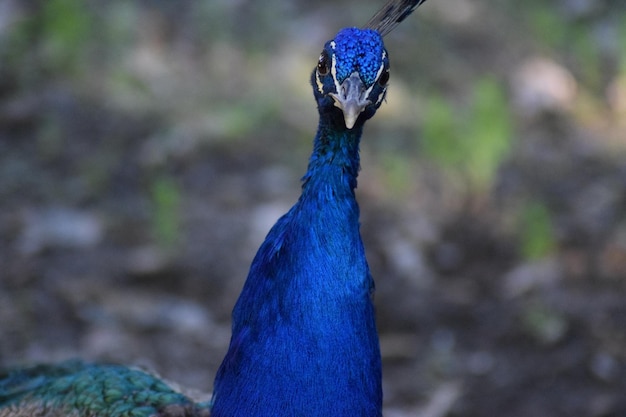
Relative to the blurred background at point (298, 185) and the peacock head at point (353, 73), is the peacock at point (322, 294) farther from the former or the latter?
the blurred background at point (298, 185)

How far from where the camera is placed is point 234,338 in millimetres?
1884

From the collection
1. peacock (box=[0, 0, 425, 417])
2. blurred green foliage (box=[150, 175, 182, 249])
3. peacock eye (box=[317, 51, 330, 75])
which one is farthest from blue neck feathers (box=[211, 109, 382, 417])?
blurred green foliage (box=[150, 175, 182, 249])

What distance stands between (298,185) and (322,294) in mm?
1899

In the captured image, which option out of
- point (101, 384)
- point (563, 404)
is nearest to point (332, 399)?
point (101, 384)

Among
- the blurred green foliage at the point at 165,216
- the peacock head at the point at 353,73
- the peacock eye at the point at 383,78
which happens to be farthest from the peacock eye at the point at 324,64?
the blurred green foliage at the point at 165,216

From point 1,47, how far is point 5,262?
1257mm

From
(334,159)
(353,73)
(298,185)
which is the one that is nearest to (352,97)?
(353,73)

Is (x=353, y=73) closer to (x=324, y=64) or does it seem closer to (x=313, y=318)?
(x=324, y=64)

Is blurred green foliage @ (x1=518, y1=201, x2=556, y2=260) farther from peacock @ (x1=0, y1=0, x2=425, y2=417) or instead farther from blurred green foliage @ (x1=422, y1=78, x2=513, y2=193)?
peacock @ (x1=0, y1=0, x2=425, y2=417)

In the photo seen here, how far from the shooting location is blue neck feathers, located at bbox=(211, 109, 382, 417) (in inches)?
70.9

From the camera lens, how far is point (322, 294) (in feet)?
5.93

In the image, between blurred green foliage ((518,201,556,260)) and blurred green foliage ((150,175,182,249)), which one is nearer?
blurred green foliage ((150,175,182,249))

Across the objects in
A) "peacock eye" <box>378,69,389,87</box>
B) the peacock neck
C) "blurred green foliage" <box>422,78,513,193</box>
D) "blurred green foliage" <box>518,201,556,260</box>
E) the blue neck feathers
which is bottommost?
the blue neck feathers

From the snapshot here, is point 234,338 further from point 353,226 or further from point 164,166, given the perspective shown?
point 164,166
